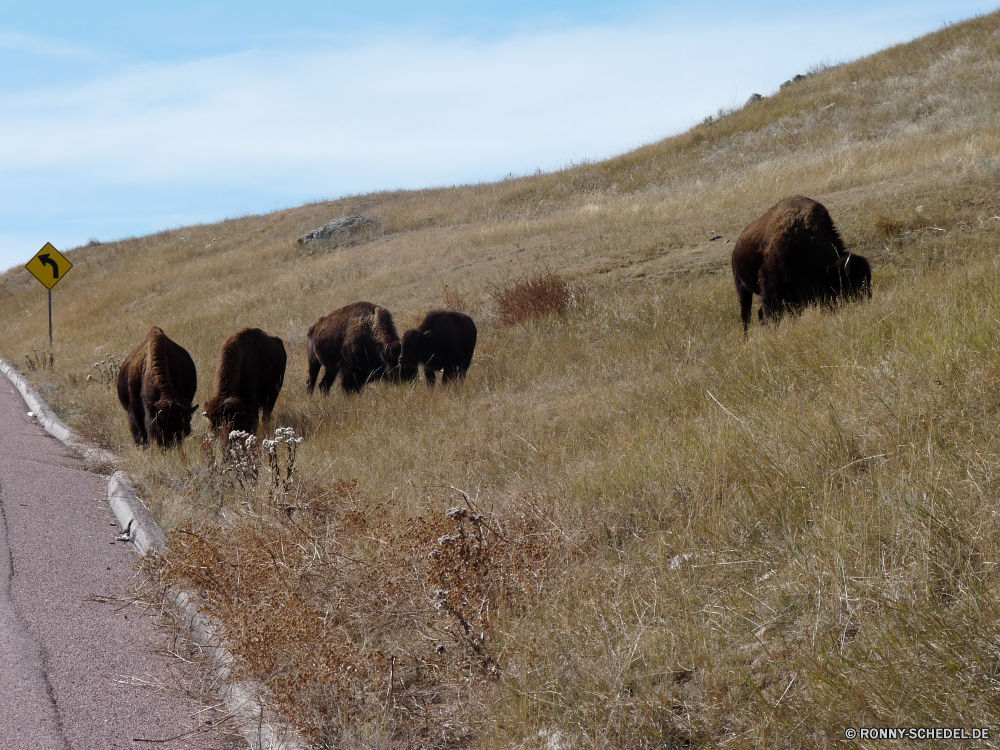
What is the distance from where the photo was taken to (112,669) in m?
4.23

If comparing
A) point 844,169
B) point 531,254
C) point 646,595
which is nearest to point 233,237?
point 531,254

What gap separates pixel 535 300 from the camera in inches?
556

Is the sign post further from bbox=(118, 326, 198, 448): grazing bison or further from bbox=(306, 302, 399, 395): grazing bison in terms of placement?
bbox=(118, 326, 198, 448): grazing bison

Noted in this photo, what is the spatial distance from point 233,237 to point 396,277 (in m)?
22.6

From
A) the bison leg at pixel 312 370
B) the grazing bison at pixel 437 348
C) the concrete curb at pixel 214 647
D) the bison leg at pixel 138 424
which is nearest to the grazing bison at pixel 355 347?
the bison leg at pixel 312 370

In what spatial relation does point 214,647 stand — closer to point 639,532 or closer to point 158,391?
point 639,532

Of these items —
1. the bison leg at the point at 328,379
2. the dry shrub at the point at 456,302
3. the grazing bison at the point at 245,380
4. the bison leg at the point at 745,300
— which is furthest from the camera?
the dry shrub at the point at 456,302

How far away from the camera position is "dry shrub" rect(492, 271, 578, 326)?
13891 mm

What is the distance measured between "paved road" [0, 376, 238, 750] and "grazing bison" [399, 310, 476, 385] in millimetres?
4978

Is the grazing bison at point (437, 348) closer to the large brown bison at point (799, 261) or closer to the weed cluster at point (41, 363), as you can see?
the large brown bison at point (799, 261)

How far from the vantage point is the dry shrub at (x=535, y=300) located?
13891mm

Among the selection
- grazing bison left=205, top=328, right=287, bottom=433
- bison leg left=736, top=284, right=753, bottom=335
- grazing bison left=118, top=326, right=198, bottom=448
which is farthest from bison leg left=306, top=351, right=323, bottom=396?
bison leg left=736, top=284, right=753, bottom=335

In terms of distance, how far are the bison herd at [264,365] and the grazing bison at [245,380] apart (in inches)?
0.5

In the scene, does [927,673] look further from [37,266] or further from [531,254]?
[37,266]
